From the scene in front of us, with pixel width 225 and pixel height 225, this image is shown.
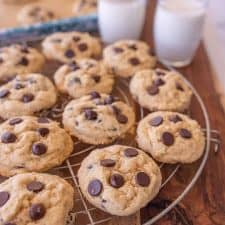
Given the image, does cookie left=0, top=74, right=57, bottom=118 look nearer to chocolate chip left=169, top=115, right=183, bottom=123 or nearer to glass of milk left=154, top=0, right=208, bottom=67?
chocolate chip left=169, top=115, right=183, bottom=123

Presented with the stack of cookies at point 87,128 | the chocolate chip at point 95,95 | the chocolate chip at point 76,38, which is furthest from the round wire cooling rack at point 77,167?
the chocolate chip at point 76,38

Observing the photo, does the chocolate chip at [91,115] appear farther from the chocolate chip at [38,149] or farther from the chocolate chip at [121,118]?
the chocolate chip at [38,149]

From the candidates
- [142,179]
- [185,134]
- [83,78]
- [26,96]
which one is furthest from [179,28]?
[142,179]

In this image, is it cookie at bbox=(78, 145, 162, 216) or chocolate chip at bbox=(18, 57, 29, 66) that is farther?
chocolate chip at bbox=(18, 57, 29, 66)

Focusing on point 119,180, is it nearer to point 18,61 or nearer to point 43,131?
point 43,131

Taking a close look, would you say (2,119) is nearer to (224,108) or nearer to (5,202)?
(5,202)

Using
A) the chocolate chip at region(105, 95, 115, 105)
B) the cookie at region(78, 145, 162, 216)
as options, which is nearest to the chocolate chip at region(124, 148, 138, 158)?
the cookie at region(78, 145, 162, 216)
